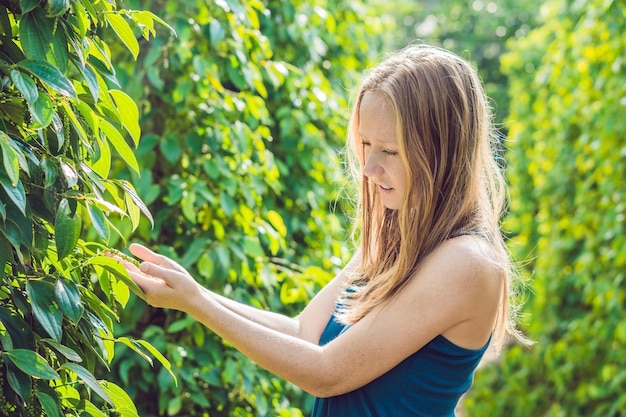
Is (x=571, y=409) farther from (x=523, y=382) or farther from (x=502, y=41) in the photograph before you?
(x=502, y=41)

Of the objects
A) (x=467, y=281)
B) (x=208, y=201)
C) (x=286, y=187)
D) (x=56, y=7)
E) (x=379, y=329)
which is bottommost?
(x=286, y=187)

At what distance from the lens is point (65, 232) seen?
1.29m

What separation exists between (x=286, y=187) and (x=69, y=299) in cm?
184

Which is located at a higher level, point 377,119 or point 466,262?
point 377,119

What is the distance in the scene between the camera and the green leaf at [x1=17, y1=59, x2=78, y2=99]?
126 centimetres

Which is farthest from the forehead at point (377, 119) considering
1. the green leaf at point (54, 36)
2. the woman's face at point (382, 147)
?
the green leaf at point (54, 36)

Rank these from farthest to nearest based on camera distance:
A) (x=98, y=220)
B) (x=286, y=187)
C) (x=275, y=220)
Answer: (x=286, y=187), (x=275, y=220), (x=98, y=220)

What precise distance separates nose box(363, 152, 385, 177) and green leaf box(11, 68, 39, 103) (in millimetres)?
700

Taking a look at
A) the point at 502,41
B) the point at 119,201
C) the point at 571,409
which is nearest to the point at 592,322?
the point at 571,409

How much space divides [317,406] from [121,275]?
0.63 m

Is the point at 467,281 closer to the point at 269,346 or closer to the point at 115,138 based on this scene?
the point at 269,346

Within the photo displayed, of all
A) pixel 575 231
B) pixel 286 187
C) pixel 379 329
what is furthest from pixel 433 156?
pixel 575 231

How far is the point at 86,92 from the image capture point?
1465 millimetres

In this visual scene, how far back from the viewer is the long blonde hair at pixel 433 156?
1709mm
